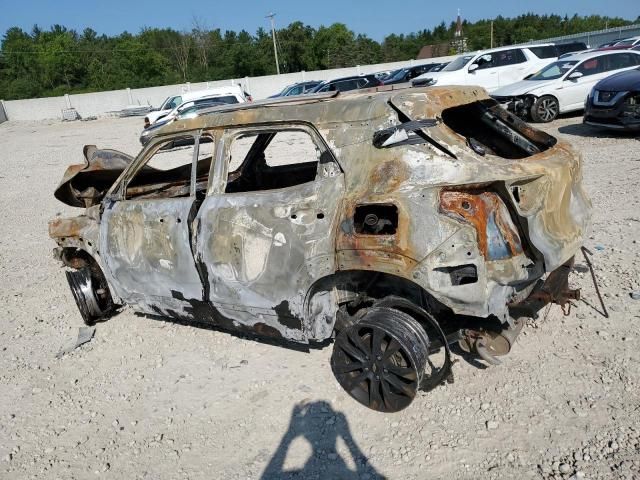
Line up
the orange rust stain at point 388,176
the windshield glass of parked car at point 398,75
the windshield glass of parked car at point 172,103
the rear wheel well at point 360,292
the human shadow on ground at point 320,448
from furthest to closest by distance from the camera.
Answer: the windshield glass of parked car at point 398,75 → the windshield glass of parked car at point 172,103 → the rear wheel well at point 360,292 → the orange rust stain at point 388,176 → the human shadow on ground at point 320,448

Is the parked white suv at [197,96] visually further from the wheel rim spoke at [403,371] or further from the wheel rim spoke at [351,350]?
the wheel rim spoke at [403,371]

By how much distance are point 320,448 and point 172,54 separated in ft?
224

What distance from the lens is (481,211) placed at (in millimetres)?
2725

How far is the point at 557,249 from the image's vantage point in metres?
2.86

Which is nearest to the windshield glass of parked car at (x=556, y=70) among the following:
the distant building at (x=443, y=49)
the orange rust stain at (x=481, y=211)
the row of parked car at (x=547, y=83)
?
the row of parked car at (x=547, y=83)

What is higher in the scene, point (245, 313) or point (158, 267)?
point (158, 267)

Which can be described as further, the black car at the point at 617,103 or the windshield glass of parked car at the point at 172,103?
the windshield glass of parked car at the point at 172,103

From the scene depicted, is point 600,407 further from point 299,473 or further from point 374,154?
point 374,154

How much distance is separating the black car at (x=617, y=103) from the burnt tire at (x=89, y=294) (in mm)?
9422

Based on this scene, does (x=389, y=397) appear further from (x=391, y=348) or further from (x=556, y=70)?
(x=556, y=70)

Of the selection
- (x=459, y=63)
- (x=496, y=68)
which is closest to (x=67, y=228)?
(x=496, y=68)

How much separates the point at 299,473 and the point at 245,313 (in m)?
1.14

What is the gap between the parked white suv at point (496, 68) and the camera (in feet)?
54.2

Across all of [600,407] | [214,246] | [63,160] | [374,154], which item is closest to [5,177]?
[63,160]
